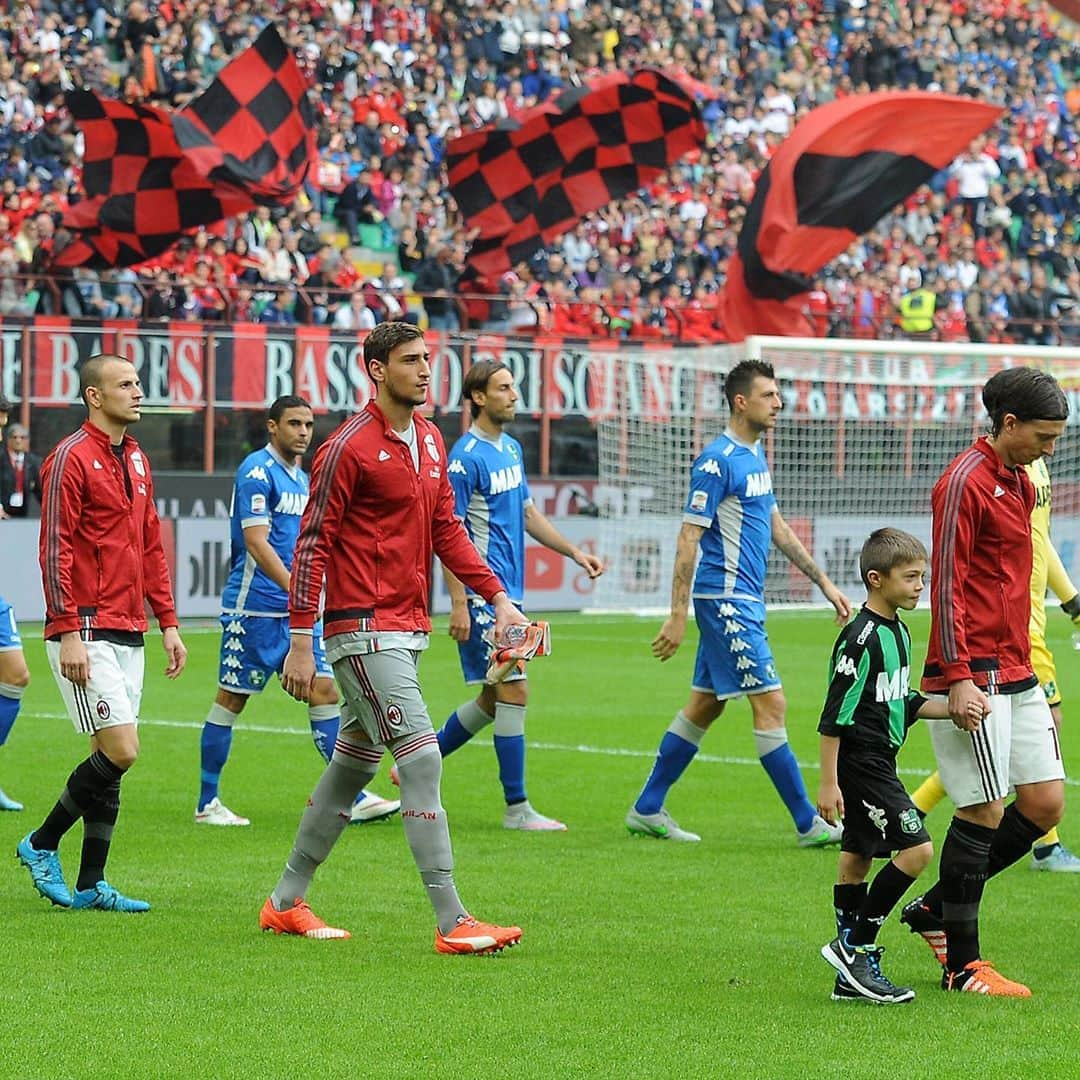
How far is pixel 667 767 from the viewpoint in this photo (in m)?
9.27

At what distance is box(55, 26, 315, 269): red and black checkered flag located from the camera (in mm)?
20688

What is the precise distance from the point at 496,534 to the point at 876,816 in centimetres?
401

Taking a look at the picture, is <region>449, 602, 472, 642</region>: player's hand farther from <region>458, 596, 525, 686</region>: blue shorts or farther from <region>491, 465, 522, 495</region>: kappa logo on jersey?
<region>491, 465, 522, 495</region>: kappa logo on jersey

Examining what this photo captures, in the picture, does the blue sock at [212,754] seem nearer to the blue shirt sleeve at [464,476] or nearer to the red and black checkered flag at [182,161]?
the blue shirt sleeve at [464,476]

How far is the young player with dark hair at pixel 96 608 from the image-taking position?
7.15 metres

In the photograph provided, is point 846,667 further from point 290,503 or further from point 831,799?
point 290,503

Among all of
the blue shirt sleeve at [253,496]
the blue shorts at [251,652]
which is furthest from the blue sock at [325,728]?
the blue shirt sleeve at [253,496]

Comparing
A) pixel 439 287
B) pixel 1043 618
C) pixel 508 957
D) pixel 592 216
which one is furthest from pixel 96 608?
pixel 592 216

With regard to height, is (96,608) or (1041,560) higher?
(1041,560)

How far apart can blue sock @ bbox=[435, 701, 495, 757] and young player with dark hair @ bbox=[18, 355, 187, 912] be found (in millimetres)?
2606

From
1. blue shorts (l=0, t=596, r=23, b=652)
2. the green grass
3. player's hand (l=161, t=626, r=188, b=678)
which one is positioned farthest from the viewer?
blue shorts (l=0, t=596, r=23, b=652)

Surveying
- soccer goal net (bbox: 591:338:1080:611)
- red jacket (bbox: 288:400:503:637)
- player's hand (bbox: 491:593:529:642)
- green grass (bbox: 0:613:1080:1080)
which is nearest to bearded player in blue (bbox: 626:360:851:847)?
green grass (bbox: 0:613:1080:1080)

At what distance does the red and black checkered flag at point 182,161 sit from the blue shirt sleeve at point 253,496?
38.3 feet

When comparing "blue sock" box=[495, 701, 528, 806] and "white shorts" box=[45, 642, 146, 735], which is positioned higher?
"white shorts" box=[45, 642, 146, 735]
